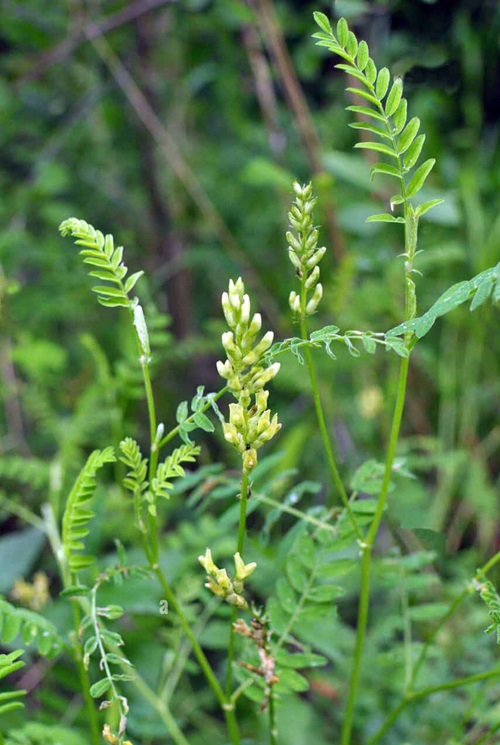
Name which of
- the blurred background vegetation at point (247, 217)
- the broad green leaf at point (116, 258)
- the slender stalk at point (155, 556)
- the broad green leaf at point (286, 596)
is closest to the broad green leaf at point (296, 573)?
the broad green leaf at point (286, 596)

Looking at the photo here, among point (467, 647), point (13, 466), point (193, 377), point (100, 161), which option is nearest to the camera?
point (467, 647)

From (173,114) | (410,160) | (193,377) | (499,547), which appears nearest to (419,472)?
(499,547)

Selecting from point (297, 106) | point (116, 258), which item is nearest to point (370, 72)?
point (116, 258)

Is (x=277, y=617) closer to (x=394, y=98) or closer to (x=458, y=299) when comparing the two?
(x=458, y=299)

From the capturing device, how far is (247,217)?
211 cm

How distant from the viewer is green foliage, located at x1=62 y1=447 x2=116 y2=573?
0.65 metres

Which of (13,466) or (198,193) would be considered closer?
(13,466)

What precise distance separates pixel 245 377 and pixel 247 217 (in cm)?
161

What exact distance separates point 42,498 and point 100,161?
1277 mm

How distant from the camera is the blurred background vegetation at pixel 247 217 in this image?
161cm

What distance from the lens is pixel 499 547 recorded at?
1.57m

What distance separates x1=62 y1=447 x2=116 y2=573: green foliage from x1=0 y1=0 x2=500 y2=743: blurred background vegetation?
62cm

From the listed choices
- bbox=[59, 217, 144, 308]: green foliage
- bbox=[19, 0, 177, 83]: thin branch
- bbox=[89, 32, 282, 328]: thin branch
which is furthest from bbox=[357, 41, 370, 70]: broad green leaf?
bbox=[19, 0, 177, 83]: thin branch

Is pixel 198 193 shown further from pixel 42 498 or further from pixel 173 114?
pixel 42 498
